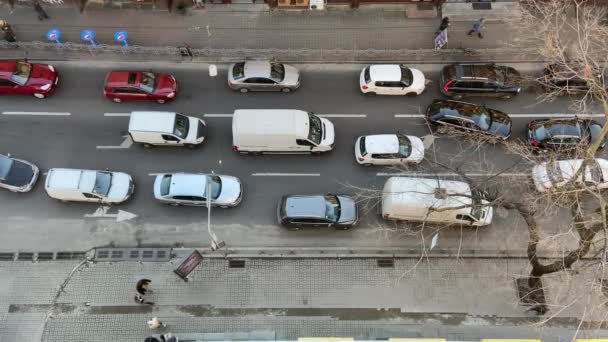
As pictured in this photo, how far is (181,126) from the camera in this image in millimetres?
25625

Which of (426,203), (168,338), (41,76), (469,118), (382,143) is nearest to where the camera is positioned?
(168,338)

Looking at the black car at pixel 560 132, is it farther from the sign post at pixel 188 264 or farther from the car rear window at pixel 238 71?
the sign post at pixel 188 264

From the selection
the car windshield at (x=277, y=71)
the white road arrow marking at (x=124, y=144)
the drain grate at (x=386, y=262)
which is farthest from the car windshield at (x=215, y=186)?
the drain grate at (x=386, y=262)

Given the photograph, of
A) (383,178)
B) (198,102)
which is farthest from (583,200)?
(198,102)

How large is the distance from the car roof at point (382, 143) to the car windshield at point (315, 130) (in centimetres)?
254

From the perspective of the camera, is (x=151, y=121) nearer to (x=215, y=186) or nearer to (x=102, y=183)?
(x=102, y=183)

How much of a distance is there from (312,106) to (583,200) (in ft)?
50.2

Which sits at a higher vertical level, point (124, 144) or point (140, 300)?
point (124, 144)

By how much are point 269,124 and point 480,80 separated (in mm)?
12289

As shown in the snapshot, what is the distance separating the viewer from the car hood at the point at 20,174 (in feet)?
80.2

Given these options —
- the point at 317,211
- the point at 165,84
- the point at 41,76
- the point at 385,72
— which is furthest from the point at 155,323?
the point at 385,72

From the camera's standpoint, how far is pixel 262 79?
27156mm

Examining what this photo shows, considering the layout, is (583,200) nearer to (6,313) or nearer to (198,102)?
(198,102)

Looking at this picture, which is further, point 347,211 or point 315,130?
point 315,130
